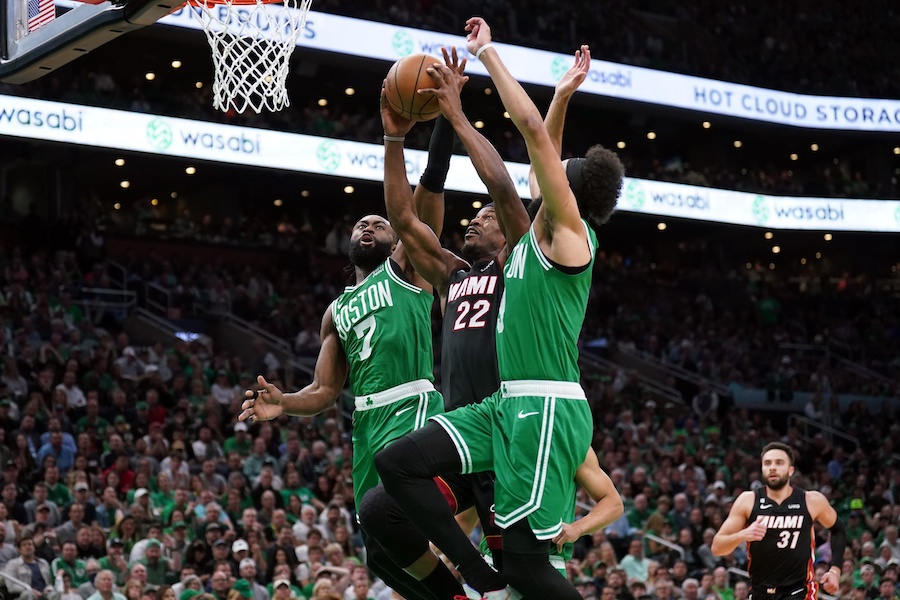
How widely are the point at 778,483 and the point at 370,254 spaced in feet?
13.6

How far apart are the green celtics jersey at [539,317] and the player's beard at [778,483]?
14.2 ft

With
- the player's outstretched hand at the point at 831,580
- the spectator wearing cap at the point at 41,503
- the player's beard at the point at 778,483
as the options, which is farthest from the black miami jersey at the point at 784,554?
the spectator wearing cap at the point at 41,503

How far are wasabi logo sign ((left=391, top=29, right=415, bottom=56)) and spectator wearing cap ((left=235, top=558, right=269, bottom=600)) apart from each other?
47.1 ft

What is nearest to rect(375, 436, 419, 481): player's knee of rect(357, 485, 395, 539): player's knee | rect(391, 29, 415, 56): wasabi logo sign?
rect(357, 485, 395, 539): player's knee

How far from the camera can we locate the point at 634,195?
87.7 feet

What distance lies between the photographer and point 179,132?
21.5 m

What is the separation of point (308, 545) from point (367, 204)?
58.2ft

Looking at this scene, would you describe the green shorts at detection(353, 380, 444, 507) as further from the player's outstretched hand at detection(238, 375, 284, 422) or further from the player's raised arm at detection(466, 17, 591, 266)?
the player's raised arm at detection(466, 17, 591, 266)

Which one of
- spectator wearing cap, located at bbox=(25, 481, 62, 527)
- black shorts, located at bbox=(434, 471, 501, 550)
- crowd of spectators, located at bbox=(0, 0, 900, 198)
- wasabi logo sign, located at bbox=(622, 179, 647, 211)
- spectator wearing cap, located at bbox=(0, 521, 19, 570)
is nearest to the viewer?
black shorts, located at bbox=(434, 471, 501, 550)

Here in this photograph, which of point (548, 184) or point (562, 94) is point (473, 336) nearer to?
point (548, 184)

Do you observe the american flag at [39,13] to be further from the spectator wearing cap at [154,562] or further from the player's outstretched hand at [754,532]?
the spectator wearing cap at [154,562]

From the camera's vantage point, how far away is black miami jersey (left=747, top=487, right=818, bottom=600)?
29.5 ft

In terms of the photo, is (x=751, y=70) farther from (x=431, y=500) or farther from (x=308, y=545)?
(x=431, y=500)

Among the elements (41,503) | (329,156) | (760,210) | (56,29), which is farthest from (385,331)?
(760,210)
